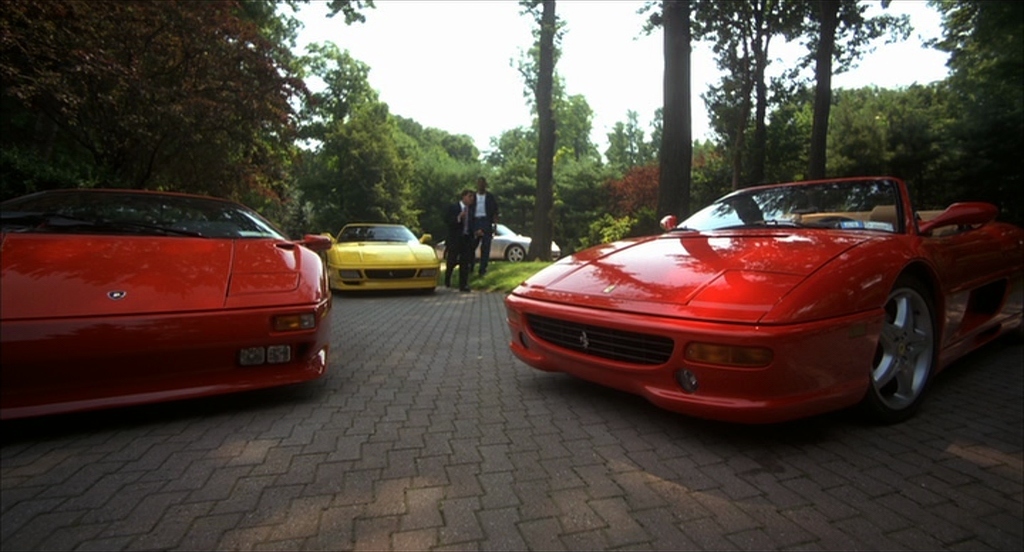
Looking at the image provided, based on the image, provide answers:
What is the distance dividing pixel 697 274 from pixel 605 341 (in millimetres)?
504

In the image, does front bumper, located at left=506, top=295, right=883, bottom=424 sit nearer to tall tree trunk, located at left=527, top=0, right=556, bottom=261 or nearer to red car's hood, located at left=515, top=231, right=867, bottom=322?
red car's hood, located at left=515, top=231, right=867, bottom=322

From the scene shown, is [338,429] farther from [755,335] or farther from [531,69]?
[531,69]

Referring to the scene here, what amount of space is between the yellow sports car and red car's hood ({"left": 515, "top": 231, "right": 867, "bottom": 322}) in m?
5.01

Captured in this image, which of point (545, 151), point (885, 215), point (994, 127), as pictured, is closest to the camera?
point (885, 215)

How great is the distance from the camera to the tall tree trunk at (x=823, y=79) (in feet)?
34.8

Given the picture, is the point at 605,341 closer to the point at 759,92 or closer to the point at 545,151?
the point at 545,151

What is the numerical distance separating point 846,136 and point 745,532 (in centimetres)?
2091

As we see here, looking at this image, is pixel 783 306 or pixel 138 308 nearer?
pixel 783 306

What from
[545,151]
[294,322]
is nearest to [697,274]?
[294,322]

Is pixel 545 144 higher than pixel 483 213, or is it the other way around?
pixel 545 144

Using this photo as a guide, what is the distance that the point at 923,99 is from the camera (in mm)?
28062

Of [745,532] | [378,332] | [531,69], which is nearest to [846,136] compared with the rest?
[531,69]

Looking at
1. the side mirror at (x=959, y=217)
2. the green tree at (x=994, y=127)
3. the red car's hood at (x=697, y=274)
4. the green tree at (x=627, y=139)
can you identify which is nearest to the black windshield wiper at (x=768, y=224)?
the red car's hood at (x=697, y=274)

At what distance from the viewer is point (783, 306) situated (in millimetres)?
1985
